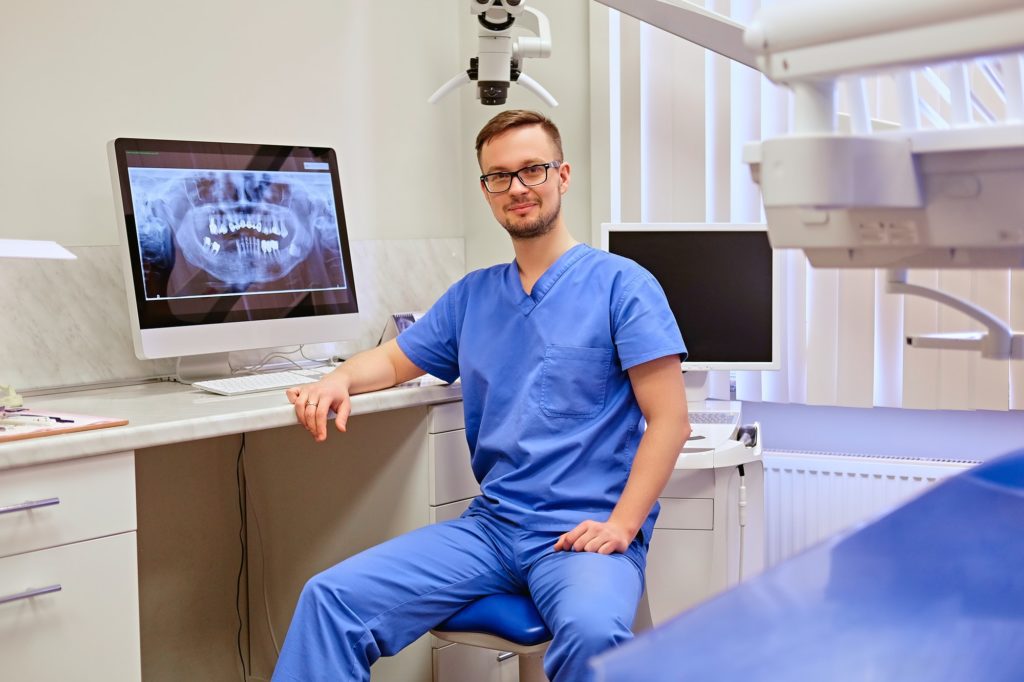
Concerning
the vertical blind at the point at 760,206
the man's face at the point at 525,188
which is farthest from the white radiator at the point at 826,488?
the man's face at the point at 525,188

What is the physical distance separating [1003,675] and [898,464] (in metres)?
2.05

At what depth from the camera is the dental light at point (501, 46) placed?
238 cm

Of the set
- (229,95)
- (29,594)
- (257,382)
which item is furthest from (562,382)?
(229,95)

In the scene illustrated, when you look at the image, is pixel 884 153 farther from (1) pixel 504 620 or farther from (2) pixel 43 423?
(2) pixel 43 423

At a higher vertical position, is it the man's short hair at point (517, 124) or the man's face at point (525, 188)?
the man's short hair at point (517, 124)

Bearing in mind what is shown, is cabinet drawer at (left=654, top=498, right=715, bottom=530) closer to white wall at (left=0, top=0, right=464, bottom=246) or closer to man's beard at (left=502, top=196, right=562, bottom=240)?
man's beard at (left=502, top=196, right=562, bottom=240)

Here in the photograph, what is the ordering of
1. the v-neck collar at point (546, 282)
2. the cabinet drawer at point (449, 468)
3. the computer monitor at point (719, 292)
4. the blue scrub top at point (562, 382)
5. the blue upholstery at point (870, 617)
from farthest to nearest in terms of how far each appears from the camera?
the computer monitor at point (719, 292) → the cabinet drawer at point (449, 468) → the v-neck collar at point (546, 282) → the blue scrub top at point (562, 382) → the blue upholstery at point (870, 617)

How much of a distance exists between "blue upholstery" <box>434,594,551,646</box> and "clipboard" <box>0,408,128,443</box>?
639 millimetres

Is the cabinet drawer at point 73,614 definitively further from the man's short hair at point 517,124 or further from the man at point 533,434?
the man's short hair at point 517,124

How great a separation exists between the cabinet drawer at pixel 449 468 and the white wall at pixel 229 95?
0.78 meters

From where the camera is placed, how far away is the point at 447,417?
221 centimetres

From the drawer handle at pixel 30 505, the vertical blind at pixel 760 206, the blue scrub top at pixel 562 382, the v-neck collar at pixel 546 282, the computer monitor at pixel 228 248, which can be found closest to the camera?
the drawer handle at pixel 30 505

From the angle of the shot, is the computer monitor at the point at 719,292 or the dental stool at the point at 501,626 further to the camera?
the computer monitor at the point at 719,292

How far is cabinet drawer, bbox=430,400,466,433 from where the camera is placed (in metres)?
2.18
